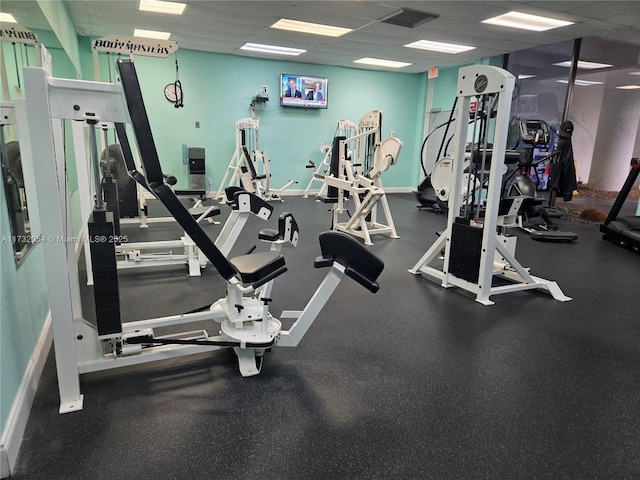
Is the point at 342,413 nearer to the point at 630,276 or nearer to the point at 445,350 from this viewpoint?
the point at 445,350

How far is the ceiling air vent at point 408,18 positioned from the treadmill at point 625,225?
3.07 m

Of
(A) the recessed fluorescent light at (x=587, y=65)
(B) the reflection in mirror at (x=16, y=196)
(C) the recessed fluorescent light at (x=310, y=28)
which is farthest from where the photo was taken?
(A) the recessed fluorescent light at (x=587, y=65)

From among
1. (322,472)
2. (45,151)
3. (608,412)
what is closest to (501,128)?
(608,412)

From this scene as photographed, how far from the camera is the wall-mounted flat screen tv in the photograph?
8570 millimetres

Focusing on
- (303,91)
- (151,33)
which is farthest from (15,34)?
(303,91)

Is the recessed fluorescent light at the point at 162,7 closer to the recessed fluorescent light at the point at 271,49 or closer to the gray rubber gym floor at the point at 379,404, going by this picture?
the recessed fluorescent light at the point at 271,49

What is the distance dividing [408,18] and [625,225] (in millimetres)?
3765

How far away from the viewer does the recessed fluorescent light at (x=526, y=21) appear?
536 centimetres

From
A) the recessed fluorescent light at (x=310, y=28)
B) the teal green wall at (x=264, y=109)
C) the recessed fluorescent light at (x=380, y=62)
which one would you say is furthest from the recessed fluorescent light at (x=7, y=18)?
the recessed fluorescent light at (x=380, y=62)

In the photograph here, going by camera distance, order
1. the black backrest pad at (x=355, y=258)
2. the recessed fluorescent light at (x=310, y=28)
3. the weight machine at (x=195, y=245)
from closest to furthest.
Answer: the black backrest pad at (x=355, y=258) < the weight machine at (x=195, y=245) < the recessed fluorescent light at (x=310, y=28)

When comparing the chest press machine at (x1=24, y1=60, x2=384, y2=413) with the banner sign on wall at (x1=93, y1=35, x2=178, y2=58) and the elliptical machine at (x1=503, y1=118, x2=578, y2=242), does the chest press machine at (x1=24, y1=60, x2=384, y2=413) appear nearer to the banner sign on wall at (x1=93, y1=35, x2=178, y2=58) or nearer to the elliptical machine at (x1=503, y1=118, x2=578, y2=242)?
the banner sign on wall at (x1=93, y1=35, x2=178, y2=58)

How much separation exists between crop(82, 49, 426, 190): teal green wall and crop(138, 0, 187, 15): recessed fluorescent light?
2261mm

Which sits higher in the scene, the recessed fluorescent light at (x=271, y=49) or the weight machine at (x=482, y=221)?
the recessed fluorescent light at (x=271, y=49)

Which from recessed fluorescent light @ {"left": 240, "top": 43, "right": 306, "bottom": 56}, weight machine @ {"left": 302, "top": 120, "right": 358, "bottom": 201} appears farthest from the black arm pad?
recessed fluorescent light @ {"left": 240, "top": 43, "right": 306, "bottom": 56}
